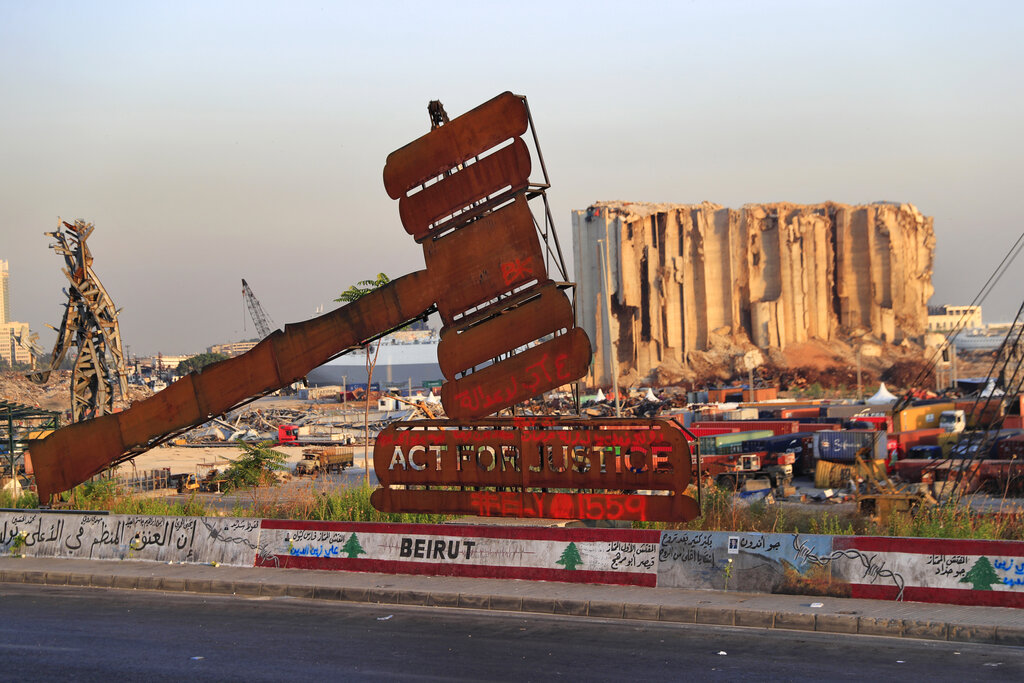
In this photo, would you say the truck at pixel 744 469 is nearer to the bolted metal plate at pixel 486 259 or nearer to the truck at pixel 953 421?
the truck at pixel 953 421

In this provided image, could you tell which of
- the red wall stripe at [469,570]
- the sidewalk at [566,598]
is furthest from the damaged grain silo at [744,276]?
the sidewalk at [566,598]

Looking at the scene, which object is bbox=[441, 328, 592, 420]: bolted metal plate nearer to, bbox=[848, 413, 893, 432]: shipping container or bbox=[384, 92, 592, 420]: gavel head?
bbox=[384, 92, 592, 420]: gavel head

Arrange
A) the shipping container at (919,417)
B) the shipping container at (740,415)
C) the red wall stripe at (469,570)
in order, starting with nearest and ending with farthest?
the red wall stripe at (469,570), the shipping container at (919,417), the shipping container at (740,415)

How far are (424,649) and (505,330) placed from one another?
5.69 meters

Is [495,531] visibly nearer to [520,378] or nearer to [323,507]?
[520,378]

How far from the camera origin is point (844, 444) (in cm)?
3706

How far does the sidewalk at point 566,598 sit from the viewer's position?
12.5m

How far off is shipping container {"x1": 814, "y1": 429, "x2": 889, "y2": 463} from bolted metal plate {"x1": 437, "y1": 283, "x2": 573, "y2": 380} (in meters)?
23.6

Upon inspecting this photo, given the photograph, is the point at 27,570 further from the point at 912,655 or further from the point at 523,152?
the point at 912,655

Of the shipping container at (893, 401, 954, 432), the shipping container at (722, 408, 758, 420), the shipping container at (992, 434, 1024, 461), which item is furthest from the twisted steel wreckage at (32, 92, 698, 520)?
the shipping container at (722, 408, 758, 420)

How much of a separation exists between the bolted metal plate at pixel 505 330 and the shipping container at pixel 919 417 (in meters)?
36.3

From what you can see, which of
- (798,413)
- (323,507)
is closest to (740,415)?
(798,413)

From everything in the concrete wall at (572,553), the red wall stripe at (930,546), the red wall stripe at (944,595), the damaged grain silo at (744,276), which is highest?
the damaged grain silo at (744,276)

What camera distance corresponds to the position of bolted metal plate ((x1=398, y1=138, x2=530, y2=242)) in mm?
16266
